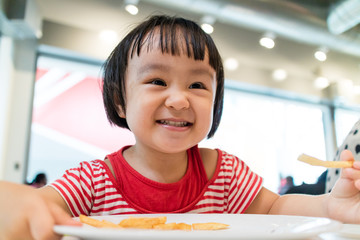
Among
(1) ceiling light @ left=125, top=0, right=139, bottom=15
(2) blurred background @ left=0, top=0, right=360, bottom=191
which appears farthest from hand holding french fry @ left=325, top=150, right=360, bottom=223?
(1) ceiling light @ left=125, top=0, right=139, bottom=15

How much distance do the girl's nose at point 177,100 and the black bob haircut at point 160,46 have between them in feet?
0.31

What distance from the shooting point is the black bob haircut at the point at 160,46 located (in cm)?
73

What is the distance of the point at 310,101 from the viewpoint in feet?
17.5

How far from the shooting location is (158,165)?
0.81 m

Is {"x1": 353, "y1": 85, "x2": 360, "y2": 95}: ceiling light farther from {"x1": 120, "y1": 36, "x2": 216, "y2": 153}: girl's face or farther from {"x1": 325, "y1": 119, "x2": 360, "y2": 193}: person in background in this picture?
{"x1": 120, "y1": 36, "x2": 216, "y2": 153}: girl's face

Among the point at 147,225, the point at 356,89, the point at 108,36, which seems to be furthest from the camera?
the point at 356,89

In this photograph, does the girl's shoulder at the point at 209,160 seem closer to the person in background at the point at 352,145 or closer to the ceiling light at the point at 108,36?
the person in background at the point at 352,145

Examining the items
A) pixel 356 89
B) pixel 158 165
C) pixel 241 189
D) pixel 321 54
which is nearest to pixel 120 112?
pixel 158 165

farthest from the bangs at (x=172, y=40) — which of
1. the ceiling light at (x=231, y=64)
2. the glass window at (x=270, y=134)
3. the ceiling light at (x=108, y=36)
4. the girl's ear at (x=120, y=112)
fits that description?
the glass window at (x=270, y=134)

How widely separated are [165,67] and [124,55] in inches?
5.9

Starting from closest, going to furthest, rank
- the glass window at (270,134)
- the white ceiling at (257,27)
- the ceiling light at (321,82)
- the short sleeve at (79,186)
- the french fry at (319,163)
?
the french fry at (319,163), the short sleeve at (79,186), the white ceiling at (257,27), the glass window at (270,134), the ceiling light at (321,82)

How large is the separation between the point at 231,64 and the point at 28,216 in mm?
4329

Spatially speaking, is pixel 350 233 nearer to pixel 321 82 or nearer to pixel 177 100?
pixel 177 100

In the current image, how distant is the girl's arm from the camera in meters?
0.36
